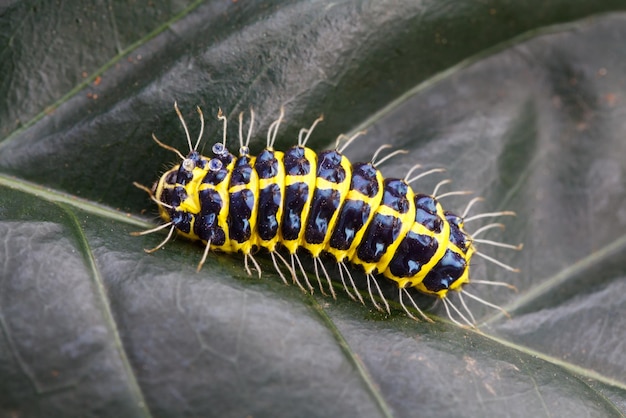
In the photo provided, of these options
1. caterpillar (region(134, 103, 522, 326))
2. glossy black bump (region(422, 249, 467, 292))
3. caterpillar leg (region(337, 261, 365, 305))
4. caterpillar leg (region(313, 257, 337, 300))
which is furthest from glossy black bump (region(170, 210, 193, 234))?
glossy black bump (region(422, 249, 467, 292))

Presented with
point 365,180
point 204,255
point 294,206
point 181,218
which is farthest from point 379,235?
point 181,218

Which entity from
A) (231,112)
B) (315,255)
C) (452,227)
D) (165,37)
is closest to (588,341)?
(452,227)

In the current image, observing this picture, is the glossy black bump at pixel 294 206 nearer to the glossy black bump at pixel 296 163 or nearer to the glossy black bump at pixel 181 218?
the glossy black bump at pixel 296 163

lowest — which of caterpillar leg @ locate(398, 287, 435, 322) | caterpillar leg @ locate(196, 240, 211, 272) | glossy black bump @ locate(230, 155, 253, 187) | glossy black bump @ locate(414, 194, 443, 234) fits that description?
caterpillar leg @ locate(398, 287, 435, 322)

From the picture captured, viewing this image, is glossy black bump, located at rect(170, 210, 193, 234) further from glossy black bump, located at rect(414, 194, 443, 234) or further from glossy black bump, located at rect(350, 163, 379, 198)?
glossy black bump, located at rect(414, 194, 443, 234)

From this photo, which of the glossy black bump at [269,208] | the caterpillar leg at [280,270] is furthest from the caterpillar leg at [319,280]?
the glossy black bump at [269,208]
